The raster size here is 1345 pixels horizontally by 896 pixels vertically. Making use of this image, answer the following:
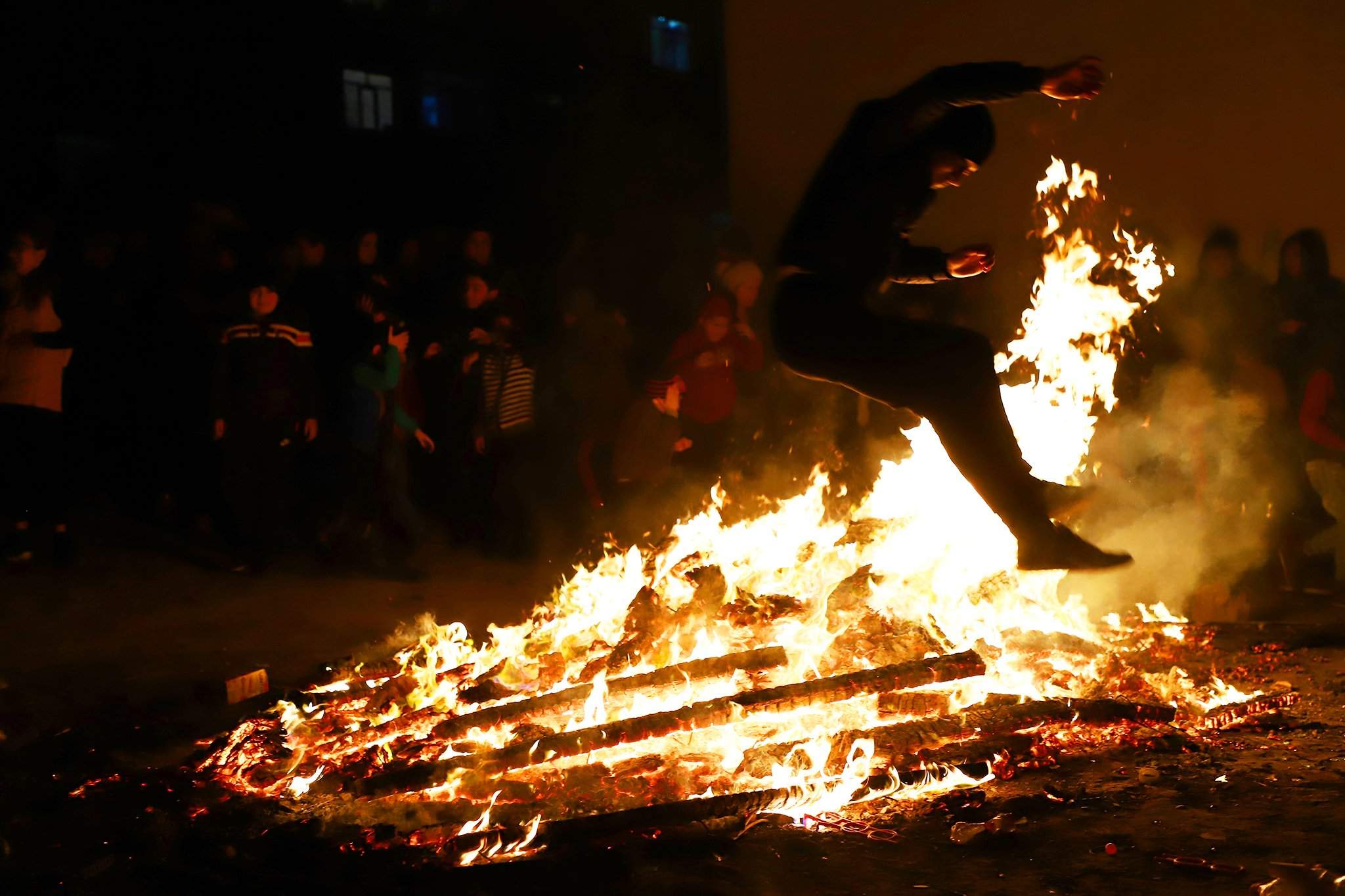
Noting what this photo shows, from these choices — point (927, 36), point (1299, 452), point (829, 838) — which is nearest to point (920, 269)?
point (829, 838)

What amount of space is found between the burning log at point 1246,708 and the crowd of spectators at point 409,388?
2.45m

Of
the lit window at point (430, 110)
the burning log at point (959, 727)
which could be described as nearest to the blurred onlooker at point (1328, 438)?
A: the burning log at point (959, 727)

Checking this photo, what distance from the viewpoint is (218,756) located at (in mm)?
5254

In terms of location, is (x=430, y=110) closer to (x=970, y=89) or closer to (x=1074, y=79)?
(x=970, y=89)

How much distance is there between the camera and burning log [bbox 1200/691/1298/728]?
5477 millimetres

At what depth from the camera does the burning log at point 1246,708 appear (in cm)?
548

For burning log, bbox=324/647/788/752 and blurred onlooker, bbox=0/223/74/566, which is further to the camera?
blurred onlooker, bbox=0/223/74/566

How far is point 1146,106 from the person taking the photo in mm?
9281

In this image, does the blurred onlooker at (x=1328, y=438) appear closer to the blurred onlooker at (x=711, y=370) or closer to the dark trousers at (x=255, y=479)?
the blurred onlooker at (x=711, y=370)

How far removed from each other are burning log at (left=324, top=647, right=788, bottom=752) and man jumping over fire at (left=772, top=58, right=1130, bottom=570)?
1381mm

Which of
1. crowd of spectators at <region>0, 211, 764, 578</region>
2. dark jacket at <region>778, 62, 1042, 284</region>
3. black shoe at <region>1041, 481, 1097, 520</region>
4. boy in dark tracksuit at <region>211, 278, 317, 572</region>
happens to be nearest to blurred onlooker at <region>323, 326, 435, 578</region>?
crowd of spectators at <region>0, 211, 764, 578</region>

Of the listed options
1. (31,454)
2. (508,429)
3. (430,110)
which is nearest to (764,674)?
(508,429)

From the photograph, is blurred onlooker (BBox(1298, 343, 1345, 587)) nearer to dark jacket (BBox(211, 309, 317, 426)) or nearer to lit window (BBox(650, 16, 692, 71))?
dark jacket (BBox(211, 309, 317, 426))

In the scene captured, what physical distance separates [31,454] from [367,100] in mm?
16580
